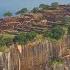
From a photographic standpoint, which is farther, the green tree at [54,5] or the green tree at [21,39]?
the green tree at [54,5]

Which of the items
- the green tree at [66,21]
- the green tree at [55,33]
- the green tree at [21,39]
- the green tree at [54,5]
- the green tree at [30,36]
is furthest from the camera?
the green tree at [54,5]

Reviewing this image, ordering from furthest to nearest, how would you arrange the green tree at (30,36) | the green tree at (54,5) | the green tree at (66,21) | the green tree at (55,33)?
the green tree at (54,5) → the green tree at (66,21) → the green tree at (55,33) → the green tree at (30,36)

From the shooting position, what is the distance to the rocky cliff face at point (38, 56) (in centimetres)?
3528

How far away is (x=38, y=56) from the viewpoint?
3644cm

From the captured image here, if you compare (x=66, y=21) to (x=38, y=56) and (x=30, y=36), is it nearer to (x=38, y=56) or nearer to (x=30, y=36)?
(x=30, y=36)

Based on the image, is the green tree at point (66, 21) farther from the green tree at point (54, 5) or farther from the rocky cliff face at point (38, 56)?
the green tree at point (54, 5)

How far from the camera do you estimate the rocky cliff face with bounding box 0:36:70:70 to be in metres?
35.3

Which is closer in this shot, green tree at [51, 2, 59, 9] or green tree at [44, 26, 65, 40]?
green tree at [44, 26, 65, 40]

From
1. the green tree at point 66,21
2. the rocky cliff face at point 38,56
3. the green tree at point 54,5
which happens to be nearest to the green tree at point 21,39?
the rocky cliff face at point 38,56

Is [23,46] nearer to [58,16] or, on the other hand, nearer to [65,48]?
[65,48]

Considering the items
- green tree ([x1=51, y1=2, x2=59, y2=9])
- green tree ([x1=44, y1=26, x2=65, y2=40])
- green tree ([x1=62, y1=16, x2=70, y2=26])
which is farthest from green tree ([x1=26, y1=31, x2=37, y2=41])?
green tree ([x1=51, y1=2, x2=59, y2=9])

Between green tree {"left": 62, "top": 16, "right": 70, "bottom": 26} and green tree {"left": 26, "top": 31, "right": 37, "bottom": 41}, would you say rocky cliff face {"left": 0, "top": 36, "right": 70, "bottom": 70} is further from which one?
green tree {"left": 62, "top": 16, "right": 70, "bottom": 26}

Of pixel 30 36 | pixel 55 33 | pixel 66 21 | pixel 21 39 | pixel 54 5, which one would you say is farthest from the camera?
pixel 54 5

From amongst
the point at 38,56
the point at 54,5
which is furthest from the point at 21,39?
the point at 54,5
